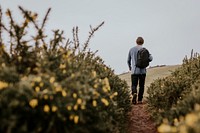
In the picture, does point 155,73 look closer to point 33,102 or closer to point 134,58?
point 134,58

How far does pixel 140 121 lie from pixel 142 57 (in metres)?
2.17

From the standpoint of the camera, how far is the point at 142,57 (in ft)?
38.2

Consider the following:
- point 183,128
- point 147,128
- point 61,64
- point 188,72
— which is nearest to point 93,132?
point 61,64

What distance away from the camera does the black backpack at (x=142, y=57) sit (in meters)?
11.6

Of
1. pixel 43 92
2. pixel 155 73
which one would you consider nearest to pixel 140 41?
pixel 43 92

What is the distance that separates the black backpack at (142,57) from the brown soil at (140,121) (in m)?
1.27

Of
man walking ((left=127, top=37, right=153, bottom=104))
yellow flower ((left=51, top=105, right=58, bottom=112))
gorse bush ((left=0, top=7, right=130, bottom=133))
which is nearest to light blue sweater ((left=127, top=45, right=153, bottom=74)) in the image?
man walking ((left=127, top=37, right=153, bottom=104))

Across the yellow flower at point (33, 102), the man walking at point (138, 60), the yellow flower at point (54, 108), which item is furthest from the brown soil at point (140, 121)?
the yellow flower at point (33, 102)

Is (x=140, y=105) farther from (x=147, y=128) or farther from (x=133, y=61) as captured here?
(x=147, y=128)

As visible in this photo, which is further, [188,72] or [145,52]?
[145,52]

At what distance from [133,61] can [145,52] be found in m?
0.49

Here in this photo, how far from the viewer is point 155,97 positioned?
9.84 metres

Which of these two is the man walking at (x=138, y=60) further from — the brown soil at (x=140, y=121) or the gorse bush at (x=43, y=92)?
the gorse bush at (x=43, y=92)

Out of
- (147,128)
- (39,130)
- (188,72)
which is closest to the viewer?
(39,130)
